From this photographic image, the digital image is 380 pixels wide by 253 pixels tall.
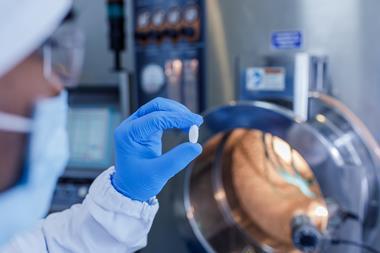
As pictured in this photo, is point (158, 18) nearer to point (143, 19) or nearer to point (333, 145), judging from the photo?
point (143, 19)

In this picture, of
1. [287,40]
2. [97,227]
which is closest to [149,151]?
[97,227]

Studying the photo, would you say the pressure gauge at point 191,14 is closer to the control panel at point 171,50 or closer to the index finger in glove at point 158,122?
the control panel at point 171,50

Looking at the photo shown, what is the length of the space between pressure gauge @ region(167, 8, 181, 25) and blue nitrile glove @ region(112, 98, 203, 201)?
716mm

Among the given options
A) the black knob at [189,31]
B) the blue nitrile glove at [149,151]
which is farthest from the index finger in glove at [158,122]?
the black knob at [189,31]

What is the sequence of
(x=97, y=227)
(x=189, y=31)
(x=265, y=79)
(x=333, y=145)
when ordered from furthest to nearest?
(x=189, y=31)
(x=265, y=79)
(x=333, y=145)
(x=97, y=227)

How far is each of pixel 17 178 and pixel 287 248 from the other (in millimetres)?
859

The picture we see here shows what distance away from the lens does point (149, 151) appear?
93 centimetres

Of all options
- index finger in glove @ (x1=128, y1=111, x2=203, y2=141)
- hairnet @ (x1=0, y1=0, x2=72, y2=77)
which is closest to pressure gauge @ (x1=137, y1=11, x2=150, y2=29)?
hairnet @ (x1=0, y1=0, x2=72, y2=77)

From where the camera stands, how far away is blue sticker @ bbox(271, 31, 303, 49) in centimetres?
140

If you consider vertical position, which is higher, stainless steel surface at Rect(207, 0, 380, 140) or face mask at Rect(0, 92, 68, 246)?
stainless steel surface at Rect(207, 0, 380, 140)

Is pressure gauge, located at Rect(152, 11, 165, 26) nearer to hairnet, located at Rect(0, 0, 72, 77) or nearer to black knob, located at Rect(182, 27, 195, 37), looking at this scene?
black knob, located at Rect(182, 27, 195, 37)

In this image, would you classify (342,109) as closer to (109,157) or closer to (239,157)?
(239,157)

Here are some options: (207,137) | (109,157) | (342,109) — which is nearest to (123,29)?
(109,157)

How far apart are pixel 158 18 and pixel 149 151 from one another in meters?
0.81
